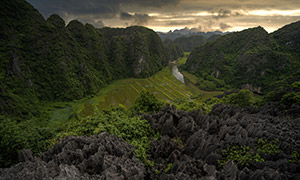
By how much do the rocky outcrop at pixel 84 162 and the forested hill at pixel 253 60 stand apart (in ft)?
299

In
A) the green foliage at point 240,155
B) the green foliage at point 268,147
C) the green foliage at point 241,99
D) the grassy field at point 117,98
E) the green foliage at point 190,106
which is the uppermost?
the green foliage at point 268,147

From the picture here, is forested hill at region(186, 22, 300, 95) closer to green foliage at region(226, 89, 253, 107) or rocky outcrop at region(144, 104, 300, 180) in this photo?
green foliage at region(226, 89, 253, 107)

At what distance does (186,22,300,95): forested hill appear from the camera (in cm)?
9541

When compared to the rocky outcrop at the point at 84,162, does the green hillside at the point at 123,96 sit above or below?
below

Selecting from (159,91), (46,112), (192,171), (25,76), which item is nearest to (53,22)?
(25,76)

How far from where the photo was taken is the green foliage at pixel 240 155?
1311 centimetres

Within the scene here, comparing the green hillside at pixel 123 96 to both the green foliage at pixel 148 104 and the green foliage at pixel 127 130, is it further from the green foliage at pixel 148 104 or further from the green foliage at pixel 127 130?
the green foliage at pixel 127 130

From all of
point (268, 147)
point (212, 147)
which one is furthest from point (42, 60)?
→ point (268, 147)

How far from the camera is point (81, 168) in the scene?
→ 1130 centimetres

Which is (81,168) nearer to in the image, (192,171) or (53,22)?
(192,171)

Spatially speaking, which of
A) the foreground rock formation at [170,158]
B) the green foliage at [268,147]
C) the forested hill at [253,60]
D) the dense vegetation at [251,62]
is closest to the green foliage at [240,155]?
the foreground rock formation at [170,158]

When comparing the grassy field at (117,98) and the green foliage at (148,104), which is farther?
the grassy field at (117,98)

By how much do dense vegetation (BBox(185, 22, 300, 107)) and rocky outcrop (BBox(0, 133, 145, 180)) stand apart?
88129 millimetres

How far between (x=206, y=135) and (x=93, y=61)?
4327 inches
